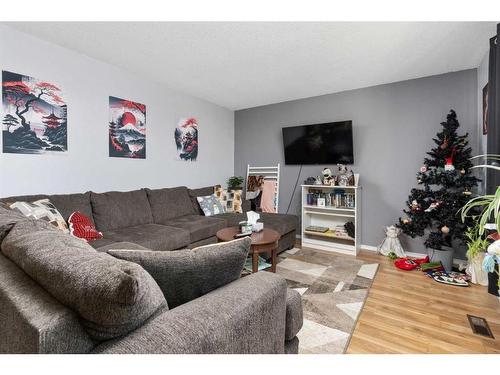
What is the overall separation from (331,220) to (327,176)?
0.72 meters

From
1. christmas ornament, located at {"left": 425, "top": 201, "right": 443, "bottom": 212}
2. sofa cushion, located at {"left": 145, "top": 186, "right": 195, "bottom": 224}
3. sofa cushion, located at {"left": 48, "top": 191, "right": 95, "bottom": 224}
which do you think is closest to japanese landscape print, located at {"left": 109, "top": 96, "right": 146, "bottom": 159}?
sofa cushion, located at {"left": 145, "top": 186, "right": 195, "bottom": 224}

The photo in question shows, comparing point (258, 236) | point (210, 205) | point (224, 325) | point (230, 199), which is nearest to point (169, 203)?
point (210, 205)

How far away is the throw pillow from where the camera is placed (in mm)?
869

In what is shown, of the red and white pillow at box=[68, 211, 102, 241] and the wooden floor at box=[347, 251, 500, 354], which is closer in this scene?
the wooden floor at box=[347, 251, 500, 354]

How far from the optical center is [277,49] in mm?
2457

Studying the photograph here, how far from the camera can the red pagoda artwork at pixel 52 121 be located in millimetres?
2370

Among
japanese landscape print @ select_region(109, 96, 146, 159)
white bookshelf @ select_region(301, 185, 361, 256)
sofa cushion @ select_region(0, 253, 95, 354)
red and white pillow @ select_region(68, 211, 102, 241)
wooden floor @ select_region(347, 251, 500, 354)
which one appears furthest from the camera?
white bookshelf @ select_region(301, 185, 361, 256)

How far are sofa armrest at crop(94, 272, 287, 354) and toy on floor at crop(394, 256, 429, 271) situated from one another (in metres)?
2.43

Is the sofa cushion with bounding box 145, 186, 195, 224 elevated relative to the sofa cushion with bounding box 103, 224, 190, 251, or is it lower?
elevated

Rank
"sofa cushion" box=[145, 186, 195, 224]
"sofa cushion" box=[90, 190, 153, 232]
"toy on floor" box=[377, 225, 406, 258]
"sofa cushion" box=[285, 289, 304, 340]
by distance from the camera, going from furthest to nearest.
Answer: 1. "toy on floor" box=[377, 225, 406, 258]
2. "sofa cushion" box=[145, 186, 195, 224]
3. "sofa cushion" box=[90, 190, 153, 232]
4. "sofa cushion" box=[285, 289, 304, 340]

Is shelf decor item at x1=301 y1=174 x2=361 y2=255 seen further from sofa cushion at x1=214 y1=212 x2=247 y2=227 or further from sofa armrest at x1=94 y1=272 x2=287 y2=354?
sofa armrest at x1=94 y1=272 x2=287 y2=354

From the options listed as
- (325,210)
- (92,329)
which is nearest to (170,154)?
(325,210)

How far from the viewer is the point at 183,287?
0.90 meters

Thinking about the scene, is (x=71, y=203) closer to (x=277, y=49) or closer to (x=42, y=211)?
(x=42, y=211)
